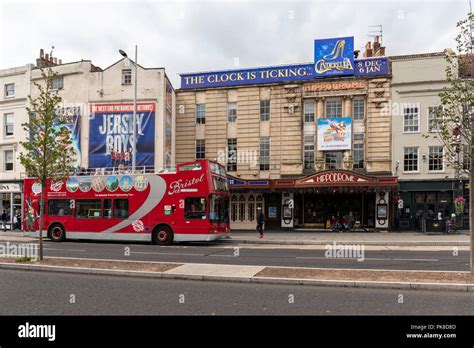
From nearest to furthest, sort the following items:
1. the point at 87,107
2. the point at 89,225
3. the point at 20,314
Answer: the point at 20,314 → the point at 89,225 → the point at 87,107

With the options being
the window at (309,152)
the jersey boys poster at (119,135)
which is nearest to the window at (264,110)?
the window at (309,152)

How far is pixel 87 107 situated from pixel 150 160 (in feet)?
23.1

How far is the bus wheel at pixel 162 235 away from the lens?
19.0 m

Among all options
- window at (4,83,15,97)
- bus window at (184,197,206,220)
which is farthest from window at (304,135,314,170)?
window at (4,83,15,97)

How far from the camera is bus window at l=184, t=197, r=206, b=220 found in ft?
60.3

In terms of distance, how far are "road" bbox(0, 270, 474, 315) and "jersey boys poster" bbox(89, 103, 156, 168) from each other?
19742 millimetres

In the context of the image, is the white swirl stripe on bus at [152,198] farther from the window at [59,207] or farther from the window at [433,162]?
the window at [433,162]

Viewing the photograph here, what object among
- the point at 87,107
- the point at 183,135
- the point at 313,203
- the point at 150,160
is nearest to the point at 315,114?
the point at 313,203

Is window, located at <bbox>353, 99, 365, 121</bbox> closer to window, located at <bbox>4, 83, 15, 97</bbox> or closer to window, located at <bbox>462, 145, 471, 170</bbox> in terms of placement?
window, located at <bbox>462, 145, 471, 170</bbox>

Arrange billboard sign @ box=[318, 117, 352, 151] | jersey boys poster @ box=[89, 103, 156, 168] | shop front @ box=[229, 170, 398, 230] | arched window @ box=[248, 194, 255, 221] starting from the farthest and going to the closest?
arched window @ box=[248, 194, 255, 221] → jersey boys poster @ box=[89, 103, 156, 168] → billboard sign @ box=[318, 117, 352, 151] → shop front @ box=[229, 170, 398, 230]

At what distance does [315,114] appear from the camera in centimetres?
2928

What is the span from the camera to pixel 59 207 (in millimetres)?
21312

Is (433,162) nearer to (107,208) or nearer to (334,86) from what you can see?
(334,86)
